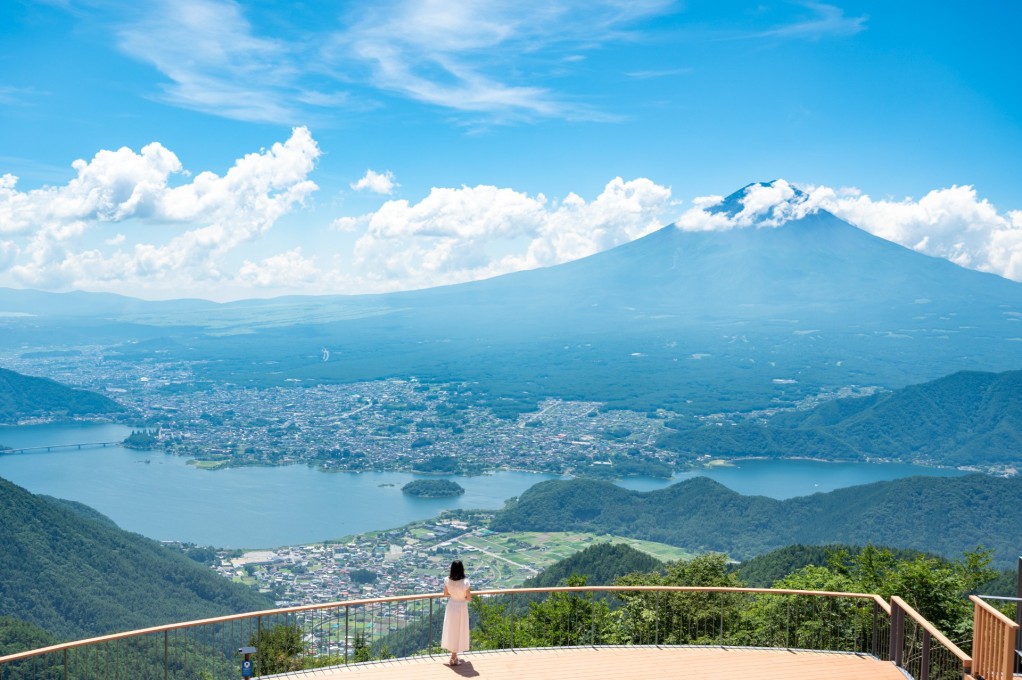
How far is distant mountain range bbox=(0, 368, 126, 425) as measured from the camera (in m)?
139

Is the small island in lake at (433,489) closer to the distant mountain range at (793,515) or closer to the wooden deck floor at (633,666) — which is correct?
the distant mountain range at (793,515)

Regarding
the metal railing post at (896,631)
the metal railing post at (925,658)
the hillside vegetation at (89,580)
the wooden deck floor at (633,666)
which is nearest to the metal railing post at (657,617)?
the wooden deck floor at (633,666)

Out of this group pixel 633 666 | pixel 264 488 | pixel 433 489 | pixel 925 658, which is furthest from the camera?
pixel 264 488

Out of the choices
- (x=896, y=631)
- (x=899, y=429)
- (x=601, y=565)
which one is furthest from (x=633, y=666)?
(x=899, y=429)

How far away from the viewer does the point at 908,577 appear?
1261 cm

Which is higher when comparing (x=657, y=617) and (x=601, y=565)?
(x=657, y=617)

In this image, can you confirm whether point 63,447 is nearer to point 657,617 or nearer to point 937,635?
point 657,617

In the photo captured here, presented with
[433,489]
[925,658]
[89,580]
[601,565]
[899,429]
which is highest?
[925,658]

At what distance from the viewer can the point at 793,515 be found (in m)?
75.0

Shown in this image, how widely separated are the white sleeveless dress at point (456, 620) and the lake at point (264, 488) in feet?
215

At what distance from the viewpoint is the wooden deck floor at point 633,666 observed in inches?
289

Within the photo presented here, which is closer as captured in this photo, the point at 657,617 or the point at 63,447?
the point at 657,617

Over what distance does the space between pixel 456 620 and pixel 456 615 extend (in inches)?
1.6

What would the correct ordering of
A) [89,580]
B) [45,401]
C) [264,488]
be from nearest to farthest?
[89,580] < [264,488] < [45,401]
